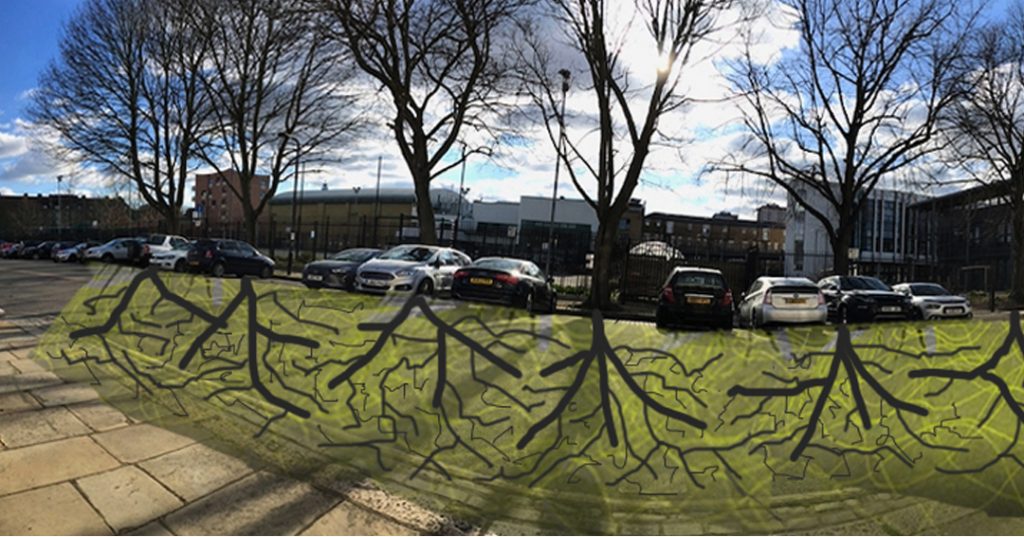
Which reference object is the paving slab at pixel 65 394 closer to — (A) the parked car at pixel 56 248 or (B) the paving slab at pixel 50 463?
(B) the paving slab at pixel 50 463

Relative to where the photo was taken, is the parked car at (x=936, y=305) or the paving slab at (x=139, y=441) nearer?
the paving slab at (x=139, y=441)

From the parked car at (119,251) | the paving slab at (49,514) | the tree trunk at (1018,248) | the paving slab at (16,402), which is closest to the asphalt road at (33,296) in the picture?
the paving slab at (16,402)

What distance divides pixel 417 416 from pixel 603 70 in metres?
16.6

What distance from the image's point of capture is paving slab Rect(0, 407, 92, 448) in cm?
443

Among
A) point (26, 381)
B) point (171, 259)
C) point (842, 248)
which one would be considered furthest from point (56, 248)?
point (842, 248)

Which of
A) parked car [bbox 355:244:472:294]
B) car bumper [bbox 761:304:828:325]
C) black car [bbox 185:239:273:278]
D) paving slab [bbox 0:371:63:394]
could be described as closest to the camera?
paving slab [bbox 0:371:63:394]

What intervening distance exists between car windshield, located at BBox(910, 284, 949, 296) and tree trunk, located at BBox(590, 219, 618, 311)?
10.4 meters

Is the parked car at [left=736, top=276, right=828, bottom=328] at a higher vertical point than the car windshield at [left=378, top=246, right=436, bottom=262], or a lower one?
lower

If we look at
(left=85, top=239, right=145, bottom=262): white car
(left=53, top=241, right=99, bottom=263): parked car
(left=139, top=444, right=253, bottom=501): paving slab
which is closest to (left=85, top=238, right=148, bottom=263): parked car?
(left=85, top=239, right=145, bottom=262): white car

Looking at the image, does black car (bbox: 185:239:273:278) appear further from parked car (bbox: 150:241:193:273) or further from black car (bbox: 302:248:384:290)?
black car (bbox: 302:248:384:290)
